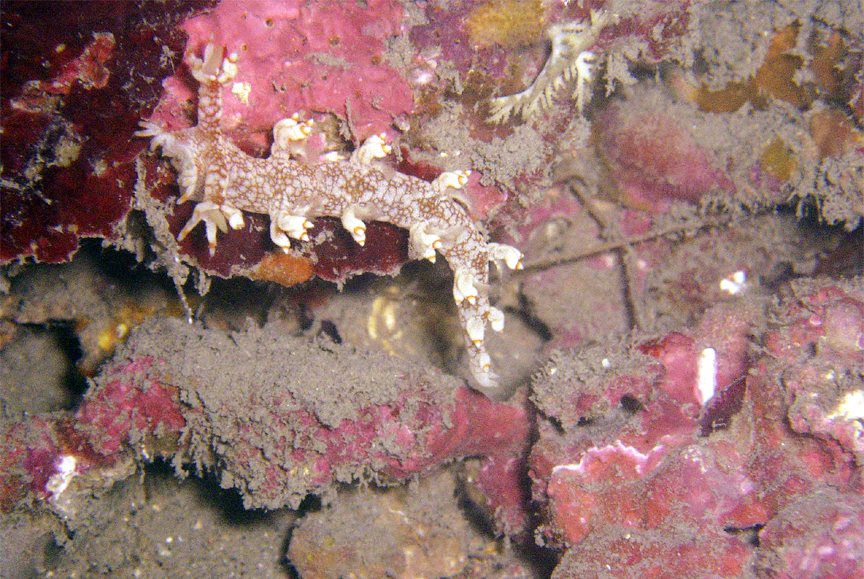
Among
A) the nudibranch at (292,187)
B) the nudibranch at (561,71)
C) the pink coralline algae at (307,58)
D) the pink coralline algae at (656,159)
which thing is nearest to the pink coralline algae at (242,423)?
the nudibranch at (292,187)

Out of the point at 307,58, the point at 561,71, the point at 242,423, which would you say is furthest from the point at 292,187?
the point at 561,71

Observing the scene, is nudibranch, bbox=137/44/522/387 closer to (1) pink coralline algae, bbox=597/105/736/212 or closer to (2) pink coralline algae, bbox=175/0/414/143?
(2) pink coralline algae, bbox=175/0/414/143

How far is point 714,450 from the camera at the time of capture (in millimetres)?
3109

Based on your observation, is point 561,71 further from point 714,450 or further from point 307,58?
point 714,450

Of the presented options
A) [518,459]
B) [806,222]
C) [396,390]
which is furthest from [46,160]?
[806,222]

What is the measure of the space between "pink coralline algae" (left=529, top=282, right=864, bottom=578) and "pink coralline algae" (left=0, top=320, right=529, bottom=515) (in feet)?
2.97

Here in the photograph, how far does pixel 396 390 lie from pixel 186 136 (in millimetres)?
1979

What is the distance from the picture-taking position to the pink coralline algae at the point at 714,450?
2.80 m

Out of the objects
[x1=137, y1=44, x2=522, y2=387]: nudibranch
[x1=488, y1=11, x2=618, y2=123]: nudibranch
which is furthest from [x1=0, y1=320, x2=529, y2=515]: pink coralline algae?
[x1=488, y1=11, x2=618, y2=123]: nudibranch

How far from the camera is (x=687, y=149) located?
4.05 meters

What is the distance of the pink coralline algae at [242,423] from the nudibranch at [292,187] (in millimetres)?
838

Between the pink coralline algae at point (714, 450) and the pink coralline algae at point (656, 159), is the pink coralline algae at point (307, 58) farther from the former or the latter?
the pink coralline algae at point (656, 159)

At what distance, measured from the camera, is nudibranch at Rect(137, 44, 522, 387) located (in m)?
2.39

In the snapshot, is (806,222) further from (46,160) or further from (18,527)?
(18,527)
